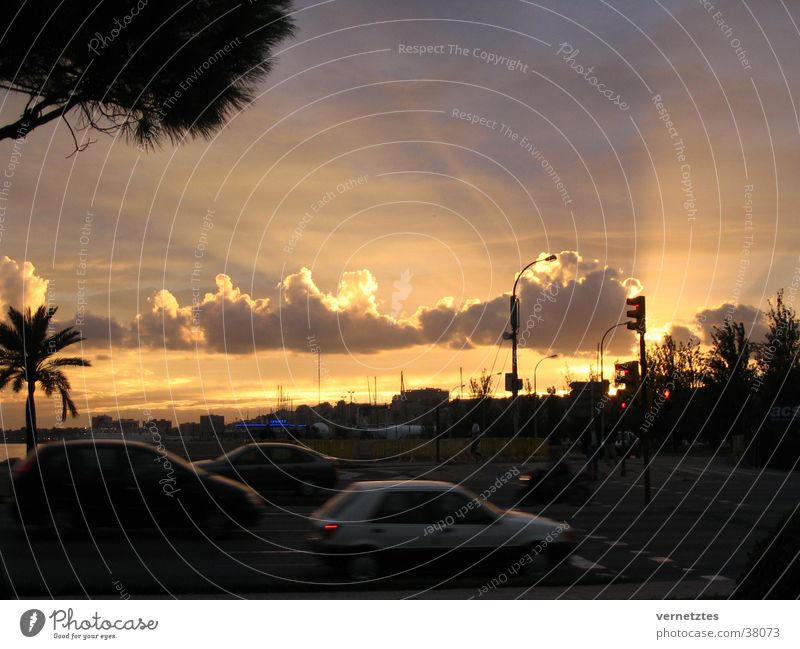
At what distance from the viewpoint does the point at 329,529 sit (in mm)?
12805

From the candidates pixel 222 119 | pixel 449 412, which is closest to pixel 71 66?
pixel 222 119

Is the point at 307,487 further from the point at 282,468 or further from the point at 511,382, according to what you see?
the point at 511,382

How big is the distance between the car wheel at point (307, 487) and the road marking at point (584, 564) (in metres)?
12.8

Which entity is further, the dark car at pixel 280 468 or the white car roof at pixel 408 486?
the dark car at pixel 280 468

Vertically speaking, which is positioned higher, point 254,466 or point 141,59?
point 141,59

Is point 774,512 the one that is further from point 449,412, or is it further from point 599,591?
point 449,412

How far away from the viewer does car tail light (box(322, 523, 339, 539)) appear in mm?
12734

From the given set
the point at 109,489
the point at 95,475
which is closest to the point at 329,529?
the point at 109,489

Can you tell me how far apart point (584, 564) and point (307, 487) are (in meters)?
13.7

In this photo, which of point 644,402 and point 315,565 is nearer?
point 315,565

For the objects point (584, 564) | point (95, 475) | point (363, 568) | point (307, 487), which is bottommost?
point (307, 487)

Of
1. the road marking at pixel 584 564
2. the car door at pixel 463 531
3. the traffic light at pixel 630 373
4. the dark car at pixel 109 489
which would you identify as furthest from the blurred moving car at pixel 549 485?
the car door at pixel 463 531

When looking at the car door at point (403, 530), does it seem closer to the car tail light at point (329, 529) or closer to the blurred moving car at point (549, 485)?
the car tail light at point (329, 529)

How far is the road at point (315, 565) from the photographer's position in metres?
11.5
